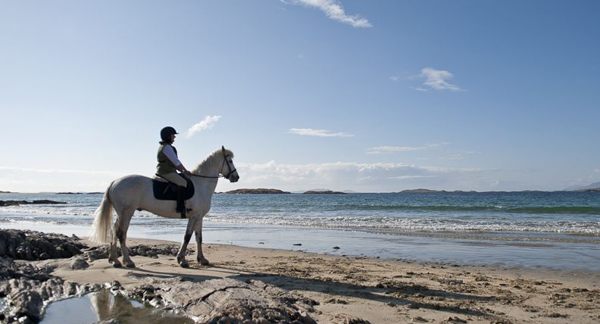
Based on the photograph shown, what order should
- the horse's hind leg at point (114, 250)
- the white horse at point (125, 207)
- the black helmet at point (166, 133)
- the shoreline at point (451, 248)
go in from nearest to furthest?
the horse's hind leg at point (114, 250) < the white horse at point (125, 207) < the black helmet at point (166, 133) < the shoreline at point (451, 248)

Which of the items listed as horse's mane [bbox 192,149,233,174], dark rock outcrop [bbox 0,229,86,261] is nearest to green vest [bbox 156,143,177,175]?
horse's mane [bbox 192,149,233,174]

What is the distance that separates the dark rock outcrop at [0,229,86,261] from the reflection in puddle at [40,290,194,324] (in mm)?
4680

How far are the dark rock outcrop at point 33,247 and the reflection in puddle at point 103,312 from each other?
4680 mm

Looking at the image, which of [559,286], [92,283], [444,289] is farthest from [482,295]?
[92,283]

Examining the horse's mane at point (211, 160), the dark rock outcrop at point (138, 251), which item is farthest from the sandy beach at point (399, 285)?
the horse's mane at point (211, 160)

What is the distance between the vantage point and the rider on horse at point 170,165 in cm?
777

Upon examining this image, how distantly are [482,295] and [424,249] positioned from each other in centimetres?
593

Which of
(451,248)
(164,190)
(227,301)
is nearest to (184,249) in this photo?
(164,190)

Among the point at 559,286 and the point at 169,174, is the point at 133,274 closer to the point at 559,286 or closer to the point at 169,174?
the point at 169,174

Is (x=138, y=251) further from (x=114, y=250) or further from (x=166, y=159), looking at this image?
(x=166, y=159)

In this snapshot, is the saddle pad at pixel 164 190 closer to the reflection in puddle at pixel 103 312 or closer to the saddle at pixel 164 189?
the saddle at pixel 164 189

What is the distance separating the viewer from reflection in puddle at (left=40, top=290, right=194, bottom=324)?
4297mm

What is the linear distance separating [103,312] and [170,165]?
3.60m

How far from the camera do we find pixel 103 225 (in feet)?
25.3
